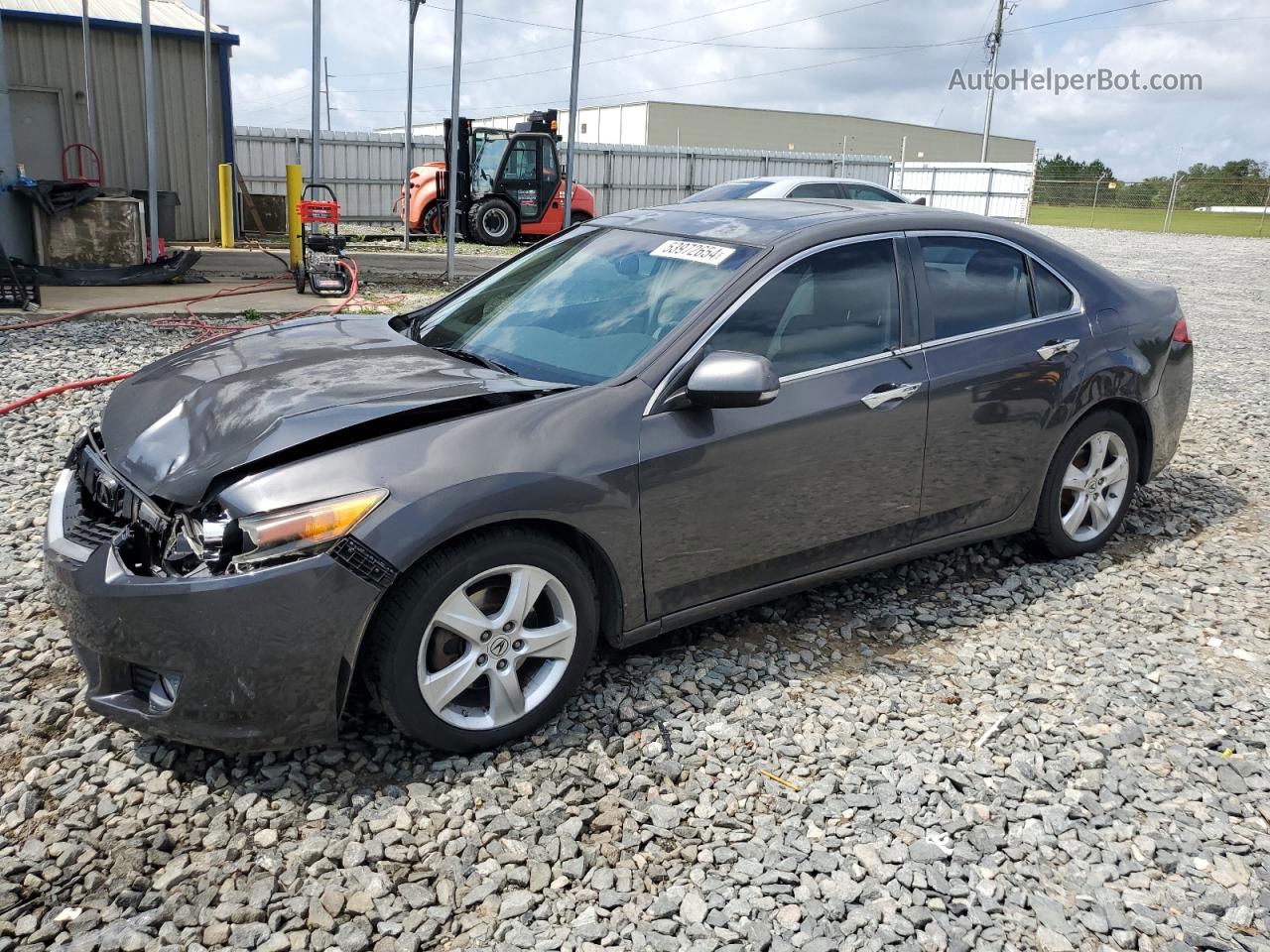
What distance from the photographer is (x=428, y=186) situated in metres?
22.7

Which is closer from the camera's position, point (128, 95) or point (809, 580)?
point (809, 580)

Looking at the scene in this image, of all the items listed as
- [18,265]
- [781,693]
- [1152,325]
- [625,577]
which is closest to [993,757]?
[781,693]

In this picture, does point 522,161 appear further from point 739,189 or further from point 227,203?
point 739,189

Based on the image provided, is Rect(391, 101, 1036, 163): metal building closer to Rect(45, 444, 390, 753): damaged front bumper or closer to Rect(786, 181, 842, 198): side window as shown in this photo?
Rect(786, 181, 842, 198): side window

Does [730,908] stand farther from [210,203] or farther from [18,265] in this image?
[210,203]

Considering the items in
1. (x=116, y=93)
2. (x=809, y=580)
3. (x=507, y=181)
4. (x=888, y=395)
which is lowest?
(x=809, y=580)

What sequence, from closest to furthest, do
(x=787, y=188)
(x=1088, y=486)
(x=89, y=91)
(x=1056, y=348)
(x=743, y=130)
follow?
(x=1056, y=348), (x=1088, y=486), (x=787, y=188), (x=89, y=91), (x=743, y=130)

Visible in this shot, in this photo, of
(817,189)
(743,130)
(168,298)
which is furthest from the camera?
(743,130)

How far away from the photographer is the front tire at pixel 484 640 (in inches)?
111

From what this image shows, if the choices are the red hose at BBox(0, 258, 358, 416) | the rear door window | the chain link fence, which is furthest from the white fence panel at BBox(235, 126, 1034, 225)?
the red hose at BBox(0, 258, 358, 416)

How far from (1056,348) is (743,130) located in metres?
59.6

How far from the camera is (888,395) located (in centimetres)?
377

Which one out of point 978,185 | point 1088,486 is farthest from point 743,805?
point 978,185

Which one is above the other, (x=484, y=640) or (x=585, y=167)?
(x=585, y=167)
